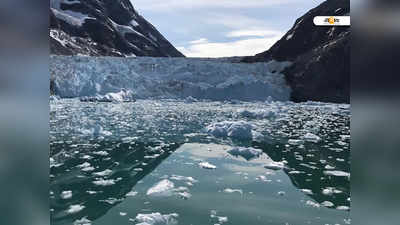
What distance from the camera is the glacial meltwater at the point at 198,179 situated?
318 cm

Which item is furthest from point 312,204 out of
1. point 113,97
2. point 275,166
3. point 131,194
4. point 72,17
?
point 72,17

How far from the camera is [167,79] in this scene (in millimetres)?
24984

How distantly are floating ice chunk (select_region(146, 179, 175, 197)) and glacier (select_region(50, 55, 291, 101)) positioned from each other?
61.0 ft

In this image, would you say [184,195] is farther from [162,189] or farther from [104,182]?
[104,182]

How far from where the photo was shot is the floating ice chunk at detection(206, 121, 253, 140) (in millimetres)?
8016

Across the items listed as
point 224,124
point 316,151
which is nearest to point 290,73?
point 224,124

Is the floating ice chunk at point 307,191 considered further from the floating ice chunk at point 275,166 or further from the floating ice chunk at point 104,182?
the floating ice chunk at point 104,182

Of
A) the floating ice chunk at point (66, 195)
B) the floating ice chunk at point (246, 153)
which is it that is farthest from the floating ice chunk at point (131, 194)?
the floating ice chunk at point (246, 153)

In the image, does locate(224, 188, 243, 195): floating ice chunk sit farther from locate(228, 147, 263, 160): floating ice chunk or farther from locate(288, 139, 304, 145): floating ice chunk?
locate(288, 139, 304, 145): floating ice chunk

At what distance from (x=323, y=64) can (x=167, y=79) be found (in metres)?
11.3

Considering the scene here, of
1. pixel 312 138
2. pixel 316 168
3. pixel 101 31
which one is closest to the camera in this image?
pixel 316 168

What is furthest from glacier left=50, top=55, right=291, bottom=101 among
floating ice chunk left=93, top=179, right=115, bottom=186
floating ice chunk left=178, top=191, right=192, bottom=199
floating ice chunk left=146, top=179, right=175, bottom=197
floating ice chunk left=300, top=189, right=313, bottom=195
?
floating ice chunk left=178, top=191, right=192, bottom=199
